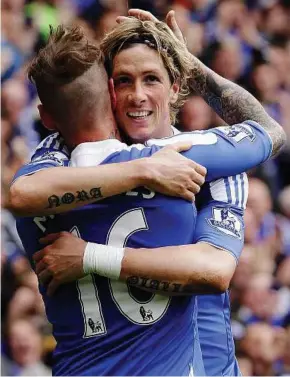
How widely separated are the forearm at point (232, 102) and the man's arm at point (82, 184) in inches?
24.3

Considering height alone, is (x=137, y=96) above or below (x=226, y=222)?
above

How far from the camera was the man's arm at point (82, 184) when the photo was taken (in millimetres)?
3188

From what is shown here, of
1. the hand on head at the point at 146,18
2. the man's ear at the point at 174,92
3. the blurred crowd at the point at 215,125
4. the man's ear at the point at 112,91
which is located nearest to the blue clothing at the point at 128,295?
the man's ear at the point at 112,91

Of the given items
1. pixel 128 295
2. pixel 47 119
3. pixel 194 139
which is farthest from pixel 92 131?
pixel 128 295

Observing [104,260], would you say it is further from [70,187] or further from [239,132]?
[239,132]

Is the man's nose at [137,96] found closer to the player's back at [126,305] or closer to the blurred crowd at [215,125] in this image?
the player's back at [126,305]

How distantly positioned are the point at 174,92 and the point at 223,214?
71 cm

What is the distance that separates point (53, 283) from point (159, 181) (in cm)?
52

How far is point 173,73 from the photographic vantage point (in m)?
3.85

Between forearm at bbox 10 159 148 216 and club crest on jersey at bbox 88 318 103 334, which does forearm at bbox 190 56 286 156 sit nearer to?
forearm at bbox 10 159 148 216

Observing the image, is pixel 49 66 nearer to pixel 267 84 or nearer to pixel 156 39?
pixel 156 39

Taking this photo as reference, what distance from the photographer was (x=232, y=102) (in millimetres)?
4035

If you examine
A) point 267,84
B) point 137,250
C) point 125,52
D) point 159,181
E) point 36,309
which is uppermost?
point 125,52

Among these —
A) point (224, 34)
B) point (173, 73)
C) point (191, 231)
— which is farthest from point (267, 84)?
point (191, 231)
